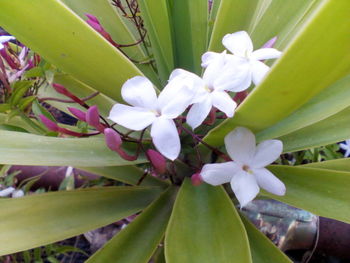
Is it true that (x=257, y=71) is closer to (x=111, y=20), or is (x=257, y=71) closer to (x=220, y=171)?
(x=220, y=171)

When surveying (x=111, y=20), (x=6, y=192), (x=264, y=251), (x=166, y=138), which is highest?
(x=111, y=20)

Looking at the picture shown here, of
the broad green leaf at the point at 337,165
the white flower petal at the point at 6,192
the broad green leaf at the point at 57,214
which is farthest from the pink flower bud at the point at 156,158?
the white flower petal at the point at 6,192

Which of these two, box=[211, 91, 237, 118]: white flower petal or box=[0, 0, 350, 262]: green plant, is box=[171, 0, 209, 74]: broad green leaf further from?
box=[211, 91, 237, 118]: white flower petal

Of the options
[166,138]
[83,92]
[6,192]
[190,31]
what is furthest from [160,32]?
[6,192]

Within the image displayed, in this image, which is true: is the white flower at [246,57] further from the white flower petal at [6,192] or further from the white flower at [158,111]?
the white flower petal at [6,192]

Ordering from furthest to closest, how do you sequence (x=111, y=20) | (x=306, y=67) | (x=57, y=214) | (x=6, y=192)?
(x=6, y=192)
(x=111, y=20)
(x=57, y=214)
(x=306, y=67)

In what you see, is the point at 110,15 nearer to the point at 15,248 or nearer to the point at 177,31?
the point at 177,31
